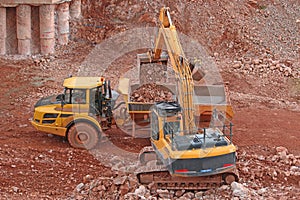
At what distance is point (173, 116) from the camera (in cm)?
1067

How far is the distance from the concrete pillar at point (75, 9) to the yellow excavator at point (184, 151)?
35.3 feet

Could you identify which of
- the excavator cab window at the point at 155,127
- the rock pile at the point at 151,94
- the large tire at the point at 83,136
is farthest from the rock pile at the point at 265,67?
the excavator cab window at the point at 155,127

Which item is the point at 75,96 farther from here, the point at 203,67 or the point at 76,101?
the point at 203,67

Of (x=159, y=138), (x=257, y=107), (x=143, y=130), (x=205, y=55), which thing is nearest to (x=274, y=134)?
(x=257, y=107)

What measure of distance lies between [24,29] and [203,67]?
685cm

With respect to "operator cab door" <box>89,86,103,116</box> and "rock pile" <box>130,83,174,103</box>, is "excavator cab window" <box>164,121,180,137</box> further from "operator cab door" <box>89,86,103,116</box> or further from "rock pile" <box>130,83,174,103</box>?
"rock pile" <box>130,83,174,103</box>

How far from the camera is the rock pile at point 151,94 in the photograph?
1508 centimetres

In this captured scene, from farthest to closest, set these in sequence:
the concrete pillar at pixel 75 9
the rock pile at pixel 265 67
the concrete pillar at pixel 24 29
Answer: the concrete pillar at pixel 75 9, the concrete pillar at pixel 24 29, the rock pile at pixel 265 67

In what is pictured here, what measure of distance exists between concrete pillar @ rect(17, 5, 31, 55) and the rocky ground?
0.44m

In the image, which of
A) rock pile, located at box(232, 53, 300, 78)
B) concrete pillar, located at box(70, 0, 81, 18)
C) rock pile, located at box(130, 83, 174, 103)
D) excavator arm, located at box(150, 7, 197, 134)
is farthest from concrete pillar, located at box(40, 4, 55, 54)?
excavator arm, located at box(150, 7, 197, 134)

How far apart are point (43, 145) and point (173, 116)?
388 centimetres

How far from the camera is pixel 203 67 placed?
18.5 meters

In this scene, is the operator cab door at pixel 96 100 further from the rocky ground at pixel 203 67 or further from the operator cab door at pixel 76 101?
the rocky ground at pixel 203 67

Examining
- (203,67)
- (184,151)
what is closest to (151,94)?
(203,67)
